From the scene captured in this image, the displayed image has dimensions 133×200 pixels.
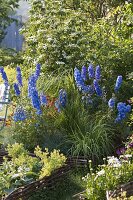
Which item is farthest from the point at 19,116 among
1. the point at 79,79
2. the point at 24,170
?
the point at 24,170

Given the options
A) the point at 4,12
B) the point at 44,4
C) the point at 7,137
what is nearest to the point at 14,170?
the point at 7,137

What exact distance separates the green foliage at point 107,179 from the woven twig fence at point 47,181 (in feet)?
2.05

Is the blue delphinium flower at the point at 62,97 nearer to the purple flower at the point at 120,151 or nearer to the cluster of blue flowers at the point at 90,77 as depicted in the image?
the cluster of blue flowers at the point at 90,77

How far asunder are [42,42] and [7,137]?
8.15 feet

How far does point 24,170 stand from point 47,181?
298 millimetres

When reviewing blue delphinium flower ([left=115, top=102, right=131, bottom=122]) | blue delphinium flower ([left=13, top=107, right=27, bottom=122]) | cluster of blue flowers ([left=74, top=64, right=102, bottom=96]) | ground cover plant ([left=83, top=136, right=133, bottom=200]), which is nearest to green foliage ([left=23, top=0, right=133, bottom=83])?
cluster of blue flowers ([left=74, top=64, right=102, bottom=96])

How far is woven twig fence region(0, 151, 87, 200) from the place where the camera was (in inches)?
168

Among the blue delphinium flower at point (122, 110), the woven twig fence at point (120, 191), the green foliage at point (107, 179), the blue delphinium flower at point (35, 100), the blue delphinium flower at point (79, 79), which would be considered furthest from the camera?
the blue delphinium flower at point (79, 79)

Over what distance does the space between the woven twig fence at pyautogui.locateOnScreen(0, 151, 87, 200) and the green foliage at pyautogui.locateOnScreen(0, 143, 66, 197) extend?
2.7 inches

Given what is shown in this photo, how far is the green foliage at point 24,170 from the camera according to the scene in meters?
4.38

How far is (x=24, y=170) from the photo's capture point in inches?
178

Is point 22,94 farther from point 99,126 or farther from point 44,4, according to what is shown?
point 44,4

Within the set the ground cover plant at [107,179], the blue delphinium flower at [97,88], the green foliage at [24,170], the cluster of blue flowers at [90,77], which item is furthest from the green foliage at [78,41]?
the ground cover plant at [107,179]

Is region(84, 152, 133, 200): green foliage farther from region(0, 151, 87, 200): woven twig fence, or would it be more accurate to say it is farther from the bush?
region(0, 151, 87, 200): woven twig fence
